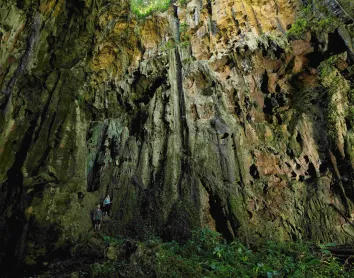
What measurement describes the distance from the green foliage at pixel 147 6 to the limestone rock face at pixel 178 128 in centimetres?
125

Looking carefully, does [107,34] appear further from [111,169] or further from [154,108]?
[111,169]

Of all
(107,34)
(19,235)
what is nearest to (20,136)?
(19,235)

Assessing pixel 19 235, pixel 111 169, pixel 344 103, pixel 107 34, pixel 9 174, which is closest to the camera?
pixel 19 235

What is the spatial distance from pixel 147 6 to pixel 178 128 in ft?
38.7

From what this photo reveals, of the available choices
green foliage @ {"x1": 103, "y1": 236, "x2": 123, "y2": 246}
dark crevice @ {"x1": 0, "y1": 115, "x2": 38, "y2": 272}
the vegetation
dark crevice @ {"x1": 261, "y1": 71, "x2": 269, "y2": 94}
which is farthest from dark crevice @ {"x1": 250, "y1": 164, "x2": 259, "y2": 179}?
dark crevice @ {"x1": 0, "y1": 115, "x2": 38, "y2": 272}

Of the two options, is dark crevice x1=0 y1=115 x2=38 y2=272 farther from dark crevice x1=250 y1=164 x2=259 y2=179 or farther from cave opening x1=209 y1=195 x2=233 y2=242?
dark crevice x1=250 y1=164 x2=259 y2=179

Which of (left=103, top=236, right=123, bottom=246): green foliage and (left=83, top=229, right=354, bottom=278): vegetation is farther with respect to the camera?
(left=103, top=236, right=123, bottom=246): green foliage

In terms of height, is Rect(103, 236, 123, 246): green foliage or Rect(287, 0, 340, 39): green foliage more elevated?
Rect(287, 0, 340, 39): green foliage

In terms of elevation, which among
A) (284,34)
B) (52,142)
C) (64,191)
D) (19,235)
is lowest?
(19,235)

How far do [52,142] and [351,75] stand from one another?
15791mm

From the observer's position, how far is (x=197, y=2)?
759 inches

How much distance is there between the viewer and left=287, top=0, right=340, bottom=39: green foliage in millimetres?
14648

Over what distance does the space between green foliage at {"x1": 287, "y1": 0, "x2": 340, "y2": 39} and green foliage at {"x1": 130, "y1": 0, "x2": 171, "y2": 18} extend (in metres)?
9.77

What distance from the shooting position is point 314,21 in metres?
15.3
